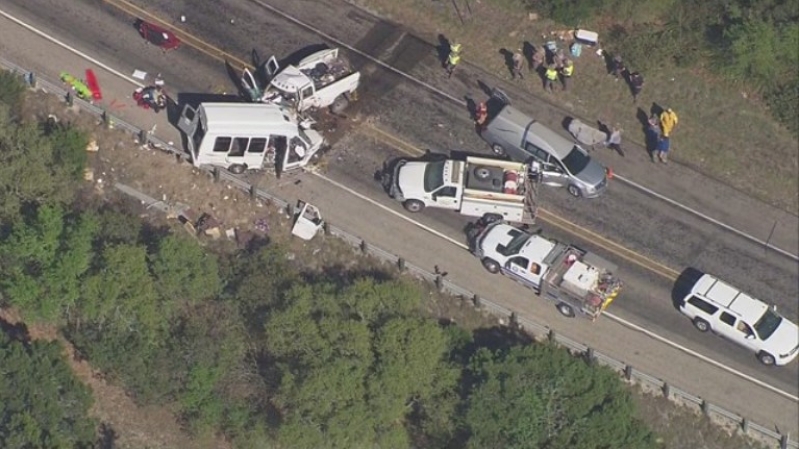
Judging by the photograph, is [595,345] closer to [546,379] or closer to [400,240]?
[546,379]

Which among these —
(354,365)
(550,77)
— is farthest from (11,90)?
(550,77)

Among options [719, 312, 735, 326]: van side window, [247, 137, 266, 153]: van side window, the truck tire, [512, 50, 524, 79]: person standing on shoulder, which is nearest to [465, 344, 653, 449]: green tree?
[719, 312, 735, 326]: van side window

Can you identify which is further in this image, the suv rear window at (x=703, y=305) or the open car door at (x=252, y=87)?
the open car door at (x=252, y=87)

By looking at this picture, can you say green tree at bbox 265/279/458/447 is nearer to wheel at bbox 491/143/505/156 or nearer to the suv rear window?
wheel at bbox 491/143/505/156

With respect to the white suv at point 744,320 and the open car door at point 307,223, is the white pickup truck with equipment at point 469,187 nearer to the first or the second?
the open car door at point 307,223

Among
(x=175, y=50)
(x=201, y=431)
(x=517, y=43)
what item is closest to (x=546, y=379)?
(x=201, y=431)

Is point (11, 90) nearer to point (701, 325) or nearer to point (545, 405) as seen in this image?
point (545, 405)

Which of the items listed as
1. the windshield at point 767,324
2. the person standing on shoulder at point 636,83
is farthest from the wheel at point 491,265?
the person standing on shoulder at point 636,83
